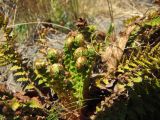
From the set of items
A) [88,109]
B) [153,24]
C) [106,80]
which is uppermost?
[153,24]

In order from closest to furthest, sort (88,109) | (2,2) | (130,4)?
(88,109), (2,2), (130,4)

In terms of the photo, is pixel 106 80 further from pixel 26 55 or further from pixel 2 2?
pixel 2 2

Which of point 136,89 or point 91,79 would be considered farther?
point 91,79

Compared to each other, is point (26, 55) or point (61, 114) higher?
point (26, 55)

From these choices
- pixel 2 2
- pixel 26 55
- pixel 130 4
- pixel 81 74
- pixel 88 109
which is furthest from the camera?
pixel 130 4

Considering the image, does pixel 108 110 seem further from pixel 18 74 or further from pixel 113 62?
pixel 18 74

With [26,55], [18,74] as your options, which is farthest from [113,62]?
[26,55]

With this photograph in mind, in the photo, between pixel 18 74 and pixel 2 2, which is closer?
pixel 18 74

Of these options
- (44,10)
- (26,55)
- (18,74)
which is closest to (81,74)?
(18,74)

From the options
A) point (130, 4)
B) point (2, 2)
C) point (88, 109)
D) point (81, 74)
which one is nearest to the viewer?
point (81, 74)
